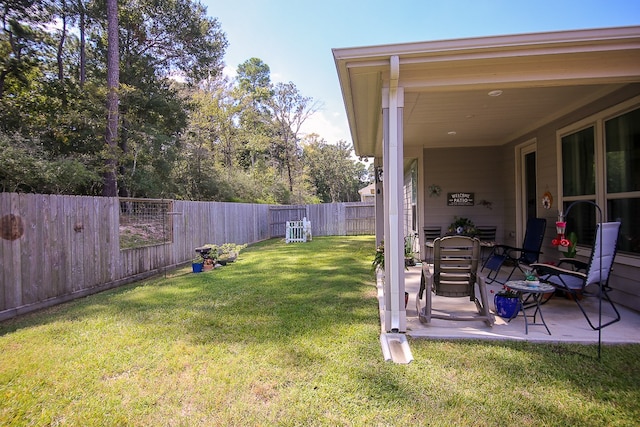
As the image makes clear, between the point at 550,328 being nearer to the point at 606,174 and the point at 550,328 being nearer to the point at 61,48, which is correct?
the point at 606,174

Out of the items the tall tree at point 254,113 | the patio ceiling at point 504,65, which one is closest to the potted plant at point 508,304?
the patio ceiling at point 504,65

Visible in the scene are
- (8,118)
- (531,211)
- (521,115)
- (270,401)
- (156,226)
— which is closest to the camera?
(270,401)

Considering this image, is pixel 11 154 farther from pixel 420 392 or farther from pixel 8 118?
pixel 420 392

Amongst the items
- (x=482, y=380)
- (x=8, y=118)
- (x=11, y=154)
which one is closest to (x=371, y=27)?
(x=482, y=380)

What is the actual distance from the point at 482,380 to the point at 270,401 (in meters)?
1.44

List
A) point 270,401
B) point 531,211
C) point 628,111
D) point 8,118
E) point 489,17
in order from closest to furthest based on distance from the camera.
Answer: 1. point 270,401
2. point 628,111
3. point 531,211
4. point 489,17
5. point 8,118

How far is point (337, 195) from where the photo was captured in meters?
33.7

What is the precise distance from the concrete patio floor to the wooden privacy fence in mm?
4397

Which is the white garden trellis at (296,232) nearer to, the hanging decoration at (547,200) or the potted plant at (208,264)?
the potted plant at (208,264)

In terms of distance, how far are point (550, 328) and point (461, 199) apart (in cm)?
399

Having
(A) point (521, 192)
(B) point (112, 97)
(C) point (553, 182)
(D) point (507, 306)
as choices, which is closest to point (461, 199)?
(A) point (521, 192)

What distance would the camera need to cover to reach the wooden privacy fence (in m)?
4.13

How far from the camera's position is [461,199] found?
689cm

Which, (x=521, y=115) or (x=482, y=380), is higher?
(x=521, y=115)
